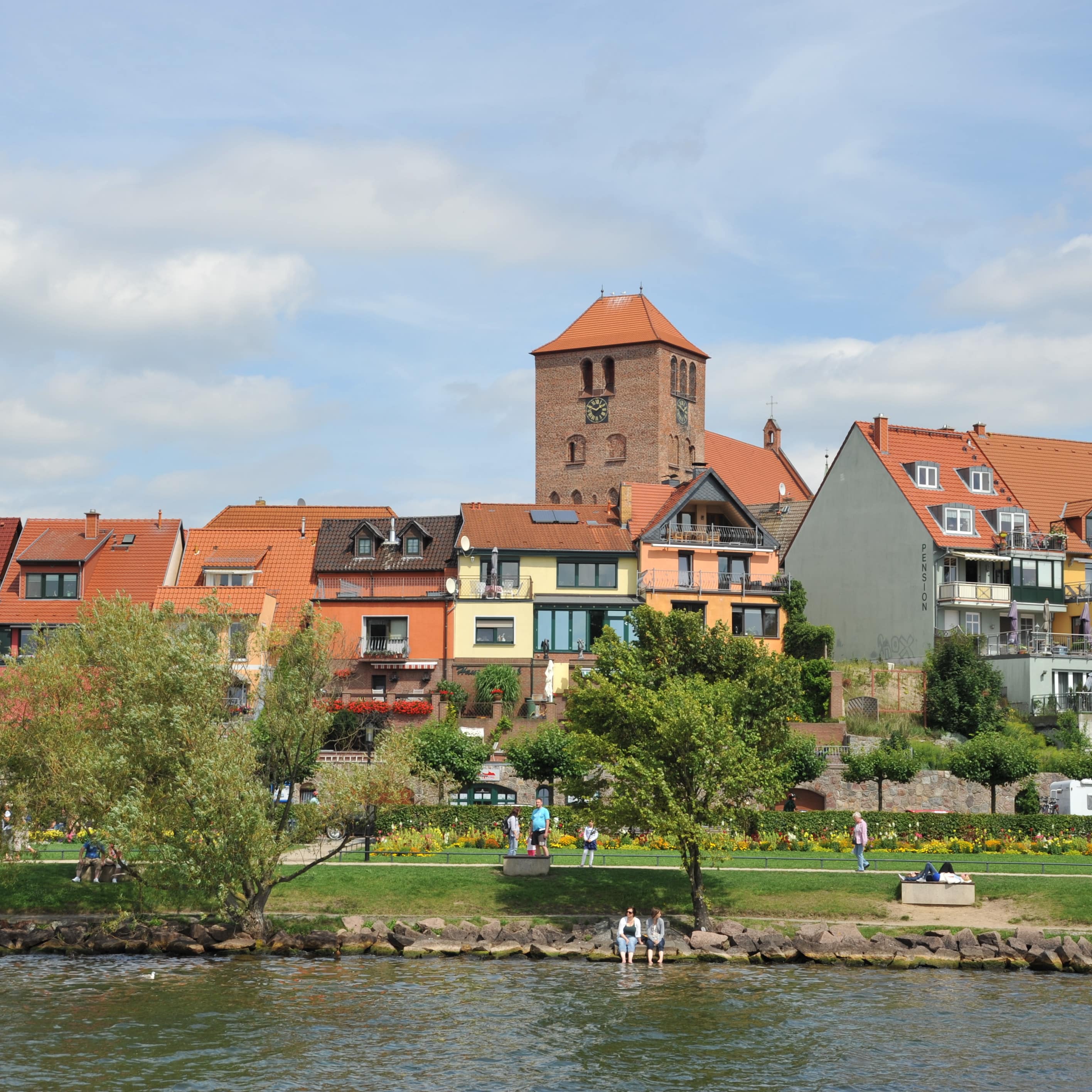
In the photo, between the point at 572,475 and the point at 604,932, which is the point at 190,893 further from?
the point at 572,475

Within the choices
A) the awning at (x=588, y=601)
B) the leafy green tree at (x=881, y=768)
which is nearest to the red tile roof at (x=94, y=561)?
the awning at (x=588, y=601)

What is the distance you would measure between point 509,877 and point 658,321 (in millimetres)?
64964

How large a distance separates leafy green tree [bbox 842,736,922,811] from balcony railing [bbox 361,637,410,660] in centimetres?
2333

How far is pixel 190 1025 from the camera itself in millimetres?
30062

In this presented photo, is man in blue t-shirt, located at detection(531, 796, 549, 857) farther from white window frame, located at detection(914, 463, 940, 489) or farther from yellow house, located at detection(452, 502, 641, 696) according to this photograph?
white window frame, located at detection(914, 463, 940, 489)

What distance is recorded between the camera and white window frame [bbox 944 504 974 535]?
234 ft

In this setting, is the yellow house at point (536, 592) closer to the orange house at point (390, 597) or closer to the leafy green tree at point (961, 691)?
the orange house at point (390, 597)

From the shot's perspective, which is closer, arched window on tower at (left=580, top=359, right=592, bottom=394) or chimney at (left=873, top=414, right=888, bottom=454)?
chimney at (left=873, top=414, right=888, bottom=454)

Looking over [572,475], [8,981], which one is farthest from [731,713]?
[572,475]

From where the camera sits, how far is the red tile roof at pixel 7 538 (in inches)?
2886

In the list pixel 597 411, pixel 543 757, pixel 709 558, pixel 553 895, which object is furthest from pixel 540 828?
pixel 597 411

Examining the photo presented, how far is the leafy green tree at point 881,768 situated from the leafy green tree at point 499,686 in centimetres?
1596

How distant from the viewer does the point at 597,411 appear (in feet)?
326

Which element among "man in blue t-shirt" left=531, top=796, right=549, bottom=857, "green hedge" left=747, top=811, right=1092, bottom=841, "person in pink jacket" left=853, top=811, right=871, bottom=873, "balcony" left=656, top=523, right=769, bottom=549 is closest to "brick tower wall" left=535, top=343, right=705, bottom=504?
"balcony" left=656, top=523, right=769, bottom=549
